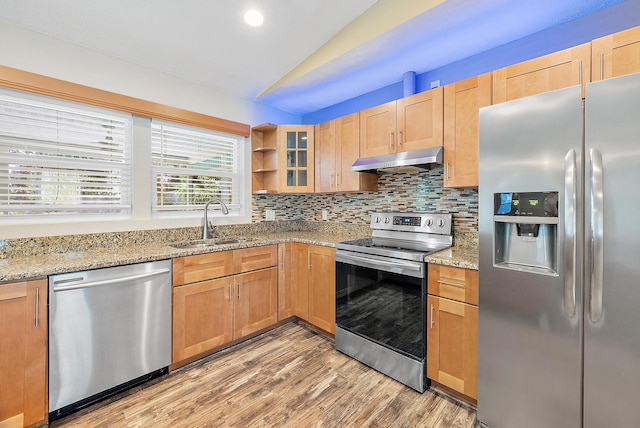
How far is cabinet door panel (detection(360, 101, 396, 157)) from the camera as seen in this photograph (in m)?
2.40

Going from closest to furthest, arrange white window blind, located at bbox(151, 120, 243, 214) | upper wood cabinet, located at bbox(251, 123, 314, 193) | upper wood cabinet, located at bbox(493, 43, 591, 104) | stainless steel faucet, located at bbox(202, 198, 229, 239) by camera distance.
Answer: upper wood cabinet, located at bbox(493, 43, 591, 104), white window blind, located at bbox(151, 120, 243, 214), stainless steel faucet, located at bbox(202, 198, 229, 239), upper wood cabinet, located at bbox(251, 123, 314, 193)

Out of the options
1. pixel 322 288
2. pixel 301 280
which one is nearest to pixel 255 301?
pixel 301 280

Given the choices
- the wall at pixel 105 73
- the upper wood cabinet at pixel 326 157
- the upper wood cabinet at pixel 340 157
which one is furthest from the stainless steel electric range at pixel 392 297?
the wall at pixel 105 73

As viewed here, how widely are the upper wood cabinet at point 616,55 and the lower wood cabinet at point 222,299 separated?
2572 mm

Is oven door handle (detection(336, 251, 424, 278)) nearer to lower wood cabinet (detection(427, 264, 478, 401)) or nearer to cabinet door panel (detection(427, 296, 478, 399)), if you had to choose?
lower wood cabinet (detection(427, 264, 478, 401))

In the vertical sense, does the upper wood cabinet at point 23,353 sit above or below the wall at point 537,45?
below

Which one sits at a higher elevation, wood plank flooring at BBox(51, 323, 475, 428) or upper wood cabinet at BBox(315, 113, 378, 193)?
upper wood cabinet at BBox(315, 113, 378, 193)

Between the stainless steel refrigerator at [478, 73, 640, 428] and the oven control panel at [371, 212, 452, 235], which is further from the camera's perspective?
the oven control panel at [371, 212, 452, 235]

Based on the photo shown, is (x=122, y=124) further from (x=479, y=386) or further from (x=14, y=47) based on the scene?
(x=479, y=386)

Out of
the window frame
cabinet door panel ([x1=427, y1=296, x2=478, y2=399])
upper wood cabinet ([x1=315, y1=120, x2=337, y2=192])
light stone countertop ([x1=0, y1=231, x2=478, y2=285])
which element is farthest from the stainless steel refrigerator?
the window frame

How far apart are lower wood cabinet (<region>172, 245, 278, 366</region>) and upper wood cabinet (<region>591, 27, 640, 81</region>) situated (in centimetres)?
257

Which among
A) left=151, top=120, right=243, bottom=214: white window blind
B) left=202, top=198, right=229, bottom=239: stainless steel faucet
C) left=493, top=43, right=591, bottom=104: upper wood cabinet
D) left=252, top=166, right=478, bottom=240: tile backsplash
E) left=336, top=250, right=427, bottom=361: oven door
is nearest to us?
left=493, top=43, right=591, bottom=104: upper wood cabinet

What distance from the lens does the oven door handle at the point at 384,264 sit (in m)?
1.87

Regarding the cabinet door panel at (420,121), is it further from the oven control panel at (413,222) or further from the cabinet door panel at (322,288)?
the cabinet door panel at (322,288)
